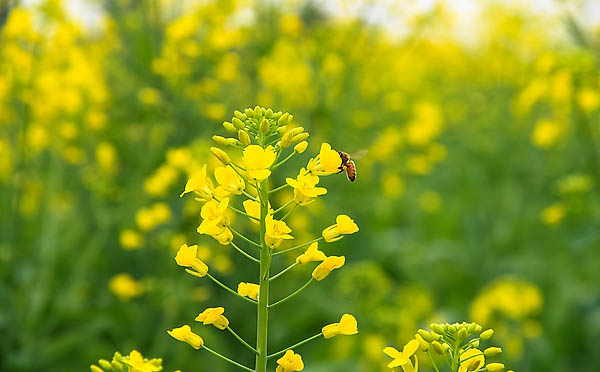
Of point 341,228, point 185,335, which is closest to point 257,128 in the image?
point 341,228

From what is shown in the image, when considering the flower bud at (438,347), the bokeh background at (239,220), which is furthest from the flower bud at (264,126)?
the bokeh background at (239,220)

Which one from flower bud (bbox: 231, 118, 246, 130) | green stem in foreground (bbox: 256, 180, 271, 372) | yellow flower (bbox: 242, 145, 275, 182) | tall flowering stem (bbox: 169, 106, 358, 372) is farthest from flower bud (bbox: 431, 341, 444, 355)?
flower bud (bbox: 231, 118, 246, 130)

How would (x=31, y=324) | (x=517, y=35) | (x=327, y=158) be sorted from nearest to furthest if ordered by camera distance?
(x=327, y=158), (x=31, y=324), (x=517, y=35)

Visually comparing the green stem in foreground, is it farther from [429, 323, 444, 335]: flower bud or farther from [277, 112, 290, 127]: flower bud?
[429, 323, 444, 335]: flower bud

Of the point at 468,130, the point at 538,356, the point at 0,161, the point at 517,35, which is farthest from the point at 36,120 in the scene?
the point at 517,35

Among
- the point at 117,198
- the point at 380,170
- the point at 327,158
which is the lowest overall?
the point at 327,158

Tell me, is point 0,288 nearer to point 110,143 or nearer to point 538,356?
point 110,143

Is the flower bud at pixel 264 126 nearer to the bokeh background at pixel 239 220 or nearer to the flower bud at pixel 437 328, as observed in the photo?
the flower bud at pixel 437 328
